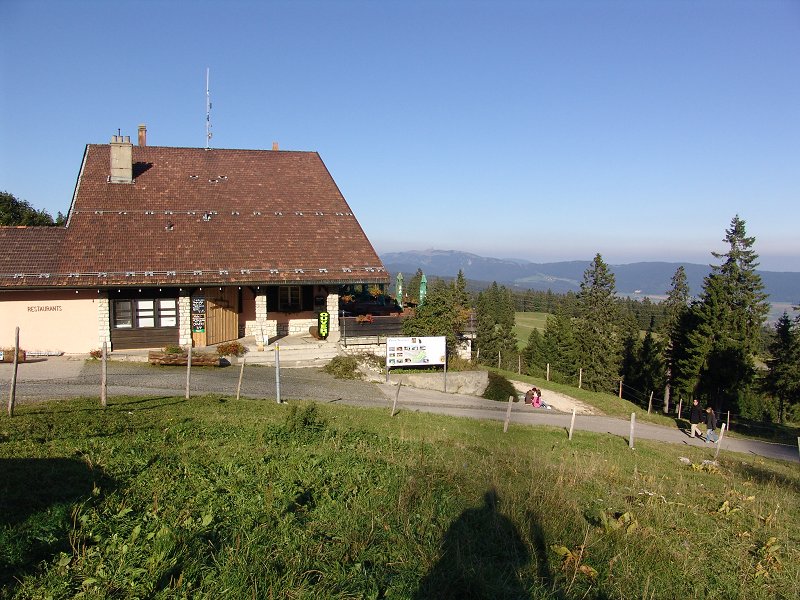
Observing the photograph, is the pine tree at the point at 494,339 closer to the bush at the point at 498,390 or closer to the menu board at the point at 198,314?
the bush at the point at 498,390

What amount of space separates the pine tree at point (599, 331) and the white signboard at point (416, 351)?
3656 cm

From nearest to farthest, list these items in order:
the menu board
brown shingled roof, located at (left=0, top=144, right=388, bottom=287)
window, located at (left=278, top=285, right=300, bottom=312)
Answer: brown shingled roof, located at (left=0, top=144, right=388, bottom=287) → the menu board → window, located at (left=278, top=285, right=300, bottom=312)

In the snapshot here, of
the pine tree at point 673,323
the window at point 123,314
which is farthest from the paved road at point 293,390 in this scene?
the pine tree at point 673,323

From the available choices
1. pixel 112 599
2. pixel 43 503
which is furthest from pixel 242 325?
pixel 112 599

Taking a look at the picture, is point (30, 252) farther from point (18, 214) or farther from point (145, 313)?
point (18, 214)

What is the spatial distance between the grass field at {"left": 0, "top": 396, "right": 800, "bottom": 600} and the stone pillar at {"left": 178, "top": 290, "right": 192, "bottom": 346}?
1133 centimetres

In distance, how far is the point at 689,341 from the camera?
128 ft

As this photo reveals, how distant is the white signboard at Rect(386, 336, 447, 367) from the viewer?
2184 centimetres

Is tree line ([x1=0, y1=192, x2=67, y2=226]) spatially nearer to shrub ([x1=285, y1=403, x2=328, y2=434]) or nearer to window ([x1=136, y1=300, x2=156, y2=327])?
window ([x1=136, y1=300, x2=156, y2=327])

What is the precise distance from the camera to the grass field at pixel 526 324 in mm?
112738

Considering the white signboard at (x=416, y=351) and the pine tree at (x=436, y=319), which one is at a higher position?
the pine tree at (x=436, y=319)

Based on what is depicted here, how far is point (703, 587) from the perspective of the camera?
6.11 m

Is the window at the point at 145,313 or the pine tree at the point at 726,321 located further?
the pine tree at the point at 726,321

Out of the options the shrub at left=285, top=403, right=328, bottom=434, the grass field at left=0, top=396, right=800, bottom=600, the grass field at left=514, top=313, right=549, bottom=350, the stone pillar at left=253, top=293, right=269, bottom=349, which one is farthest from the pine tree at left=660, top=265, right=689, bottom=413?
the grass field at left=514, top=313, right=549, bottom=350
